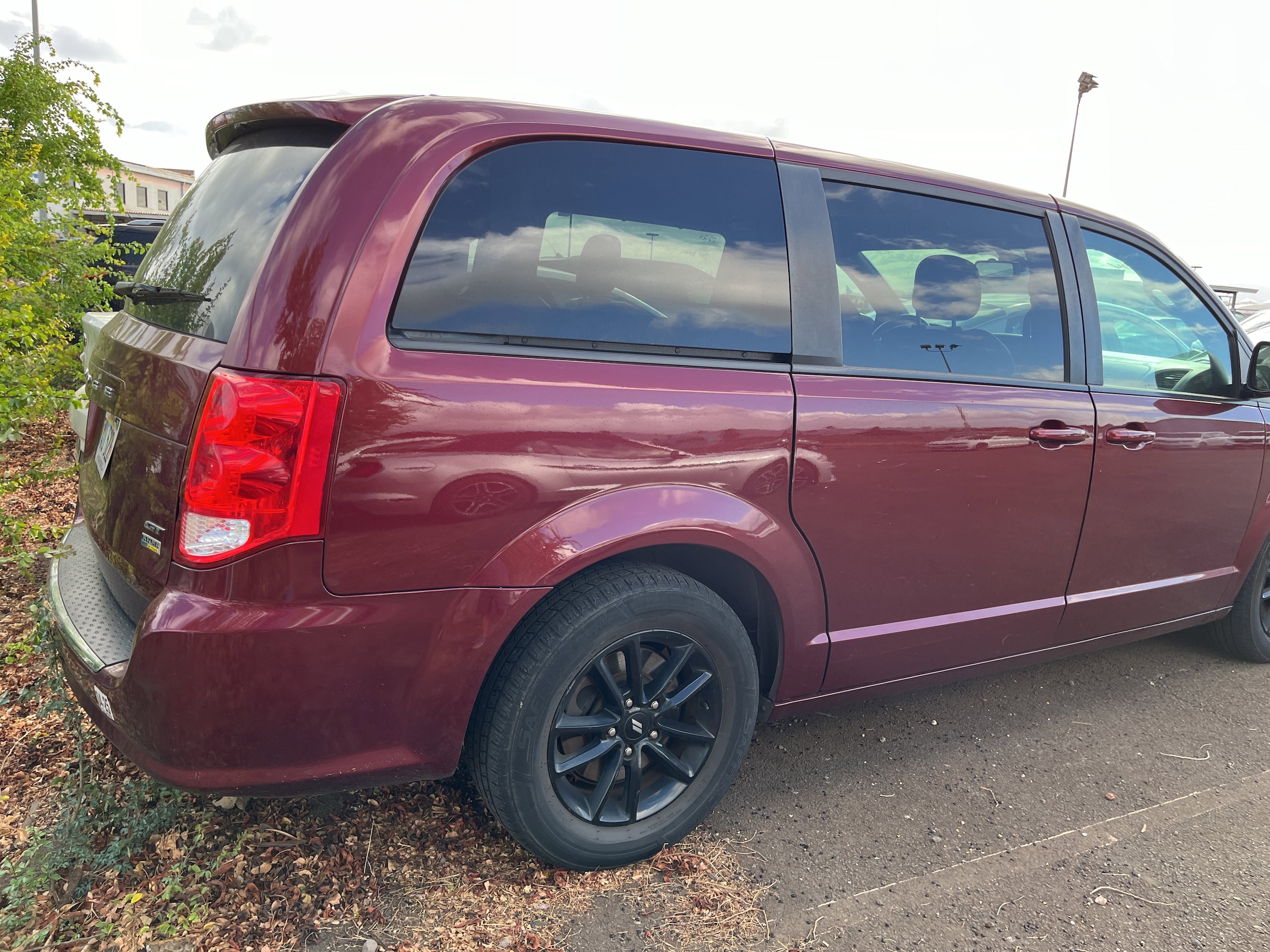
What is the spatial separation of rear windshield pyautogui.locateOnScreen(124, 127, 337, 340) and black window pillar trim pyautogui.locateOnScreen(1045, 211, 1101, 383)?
2.41m

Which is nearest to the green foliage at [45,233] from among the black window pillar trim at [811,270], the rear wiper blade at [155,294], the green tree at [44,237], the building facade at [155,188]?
the green tree at [44,237]

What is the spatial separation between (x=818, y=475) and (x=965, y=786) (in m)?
1.28

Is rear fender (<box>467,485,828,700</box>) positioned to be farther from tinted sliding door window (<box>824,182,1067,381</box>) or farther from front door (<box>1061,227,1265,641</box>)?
front door (<box>1061,227,1265,641</box>)

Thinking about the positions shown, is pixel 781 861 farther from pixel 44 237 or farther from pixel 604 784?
pixel 44 237

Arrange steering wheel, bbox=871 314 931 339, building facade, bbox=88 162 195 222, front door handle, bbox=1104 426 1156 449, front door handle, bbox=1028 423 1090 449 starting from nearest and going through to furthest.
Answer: steering wheel, bbox=871 314 931 339, front door handle, bbox=1028 423 1090 449, front door handle, bbox=1104 426 1156 449, building facade, bbox=88 162 195 222

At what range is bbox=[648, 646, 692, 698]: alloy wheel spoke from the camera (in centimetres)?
237

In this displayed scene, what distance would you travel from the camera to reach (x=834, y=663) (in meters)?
2.68

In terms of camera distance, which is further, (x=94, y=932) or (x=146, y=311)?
(x=146, y=311)

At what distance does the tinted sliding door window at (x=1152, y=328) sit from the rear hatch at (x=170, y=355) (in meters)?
2.68

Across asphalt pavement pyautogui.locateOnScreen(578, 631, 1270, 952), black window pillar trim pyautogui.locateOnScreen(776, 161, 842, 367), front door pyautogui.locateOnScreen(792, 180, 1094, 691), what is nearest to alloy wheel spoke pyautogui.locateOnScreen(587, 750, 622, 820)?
asphalt pavement pyautogui.locateOnScreen(578, 631, 1270, 952)

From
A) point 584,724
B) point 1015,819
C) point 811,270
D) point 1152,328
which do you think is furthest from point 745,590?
point 1152,328

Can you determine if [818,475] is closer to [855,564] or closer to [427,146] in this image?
[855,564]

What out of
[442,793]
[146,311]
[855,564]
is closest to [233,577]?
[146,311]

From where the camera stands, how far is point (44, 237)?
5332 mm
